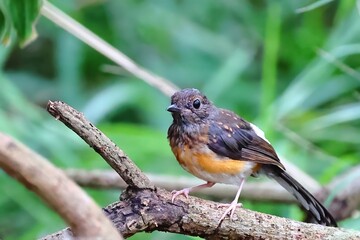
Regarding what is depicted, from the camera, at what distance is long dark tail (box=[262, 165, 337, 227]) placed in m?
2.96

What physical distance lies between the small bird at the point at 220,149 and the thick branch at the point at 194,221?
1.81 feet

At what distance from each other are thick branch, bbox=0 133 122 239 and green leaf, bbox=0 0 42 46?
147 centimetres

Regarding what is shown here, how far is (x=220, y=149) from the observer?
307cm

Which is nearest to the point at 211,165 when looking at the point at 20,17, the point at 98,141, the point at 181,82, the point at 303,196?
the point at 303,196

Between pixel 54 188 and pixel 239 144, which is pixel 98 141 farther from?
pixel 239 144

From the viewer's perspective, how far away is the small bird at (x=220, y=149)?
9.78 ft

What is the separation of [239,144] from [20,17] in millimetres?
927

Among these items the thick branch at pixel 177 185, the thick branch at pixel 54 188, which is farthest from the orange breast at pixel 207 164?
the thick branch at pixel 54 188

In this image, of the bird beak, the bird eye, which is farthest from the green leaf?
the bird eye

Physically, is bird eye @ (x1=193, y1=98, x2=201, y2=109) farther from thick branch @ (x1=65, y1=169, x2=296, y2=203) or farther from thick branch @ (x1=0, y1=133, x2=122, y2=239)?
thick branch @ (x1=0, y1=133, x2=122, y2=239)

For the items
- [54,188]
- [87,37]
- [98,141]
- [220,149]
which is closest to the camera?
[54,188]

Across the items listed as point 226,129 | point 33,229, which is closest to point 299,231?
point 226,129

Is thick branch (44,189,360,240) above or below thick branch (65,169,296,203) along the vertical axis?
below

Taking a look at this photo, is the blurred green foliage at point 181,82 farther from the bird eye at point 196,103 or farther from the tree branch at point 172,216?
the tree branch at point 172,216
